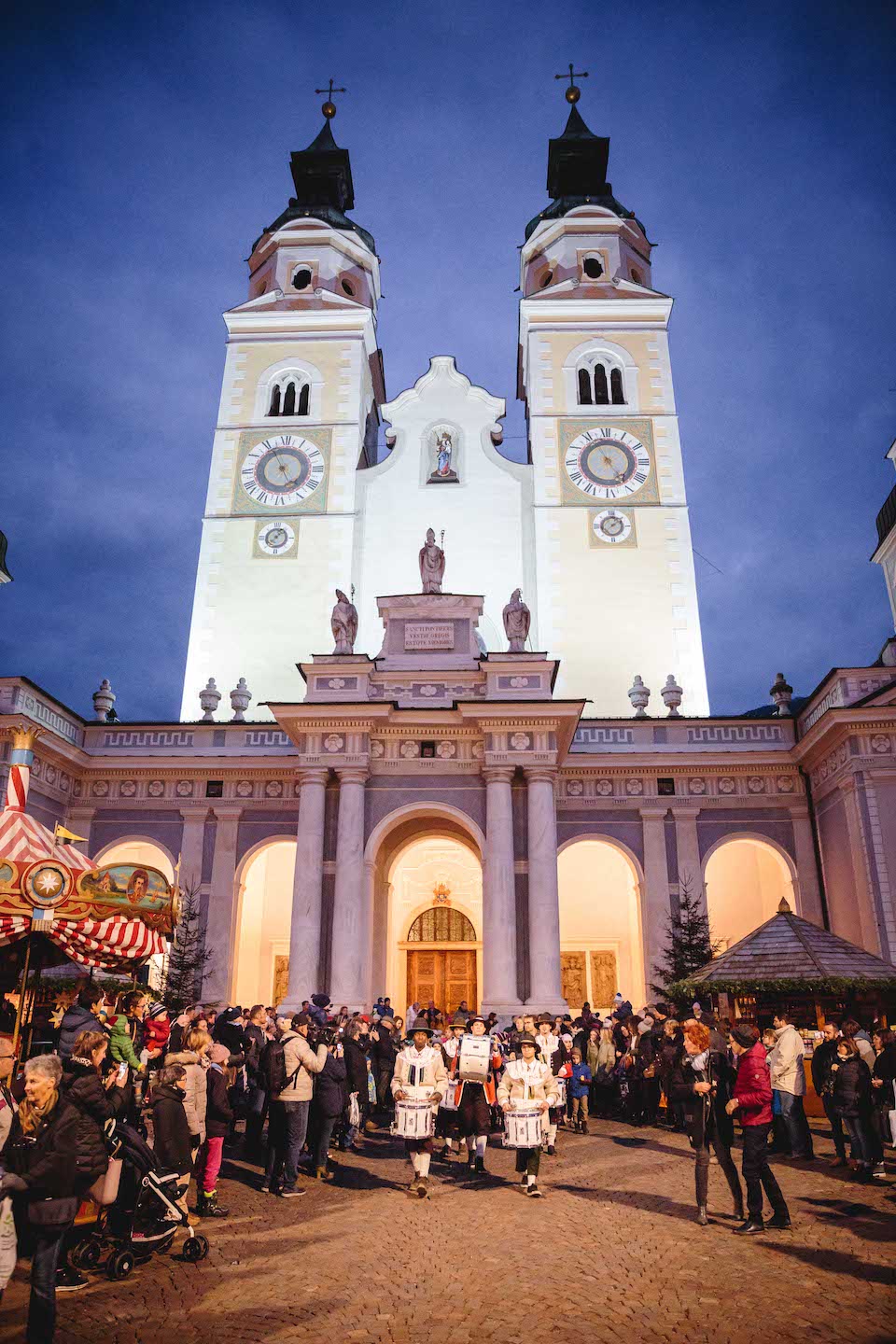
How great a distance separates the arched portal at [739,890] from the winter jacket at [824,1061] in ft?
49.7

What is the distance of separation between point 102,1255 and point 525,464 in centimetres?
2992

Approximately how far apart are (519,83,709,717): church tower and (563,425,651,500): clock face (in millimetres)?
46

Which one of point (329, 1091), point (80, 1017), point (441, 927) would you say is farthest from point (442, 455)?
point (80, 1017)

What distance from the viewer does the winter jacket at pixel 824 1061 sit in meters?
12.8

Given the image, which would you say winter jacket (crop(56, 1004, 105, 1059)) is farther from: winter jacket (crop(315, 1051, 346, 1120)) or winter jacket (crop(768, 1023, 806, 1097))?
winter jacket (crop(768, 1023, 806, 1097))

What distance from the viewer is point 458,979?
2734cm

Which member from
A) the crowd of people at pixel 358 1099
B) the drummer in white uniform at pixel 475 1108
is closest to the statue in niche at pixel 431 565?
the crowd of people at pixel 358 1099

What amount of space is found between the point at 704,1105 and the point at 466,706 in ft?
48.1

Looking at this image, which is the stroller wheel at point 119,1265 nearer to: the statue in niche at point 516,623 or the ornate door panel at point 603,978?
the statue in niche at point 516,623

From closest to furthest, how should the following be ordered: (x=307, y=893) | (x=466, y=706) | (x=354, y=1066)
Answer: (x=354, y=1066)
(x=307, y=893)
(x=466, y=706)

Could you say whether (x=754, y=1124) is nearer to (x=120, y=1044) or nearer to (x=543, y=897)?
(x=120, y=1044)

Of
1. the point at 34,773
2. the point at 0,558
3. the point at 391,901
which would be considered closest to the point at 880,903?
the point at 391,901

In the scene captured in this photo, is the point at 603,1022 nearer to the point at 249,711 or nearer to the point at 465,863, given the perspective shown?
the point at 465,863

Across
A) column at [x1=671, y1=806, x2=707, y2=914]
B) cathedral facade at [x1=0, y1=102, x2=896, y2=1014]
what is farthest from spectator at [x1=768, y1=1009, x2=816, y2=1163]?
column at [x1=671, y1=806, x2=707, y2=914]
